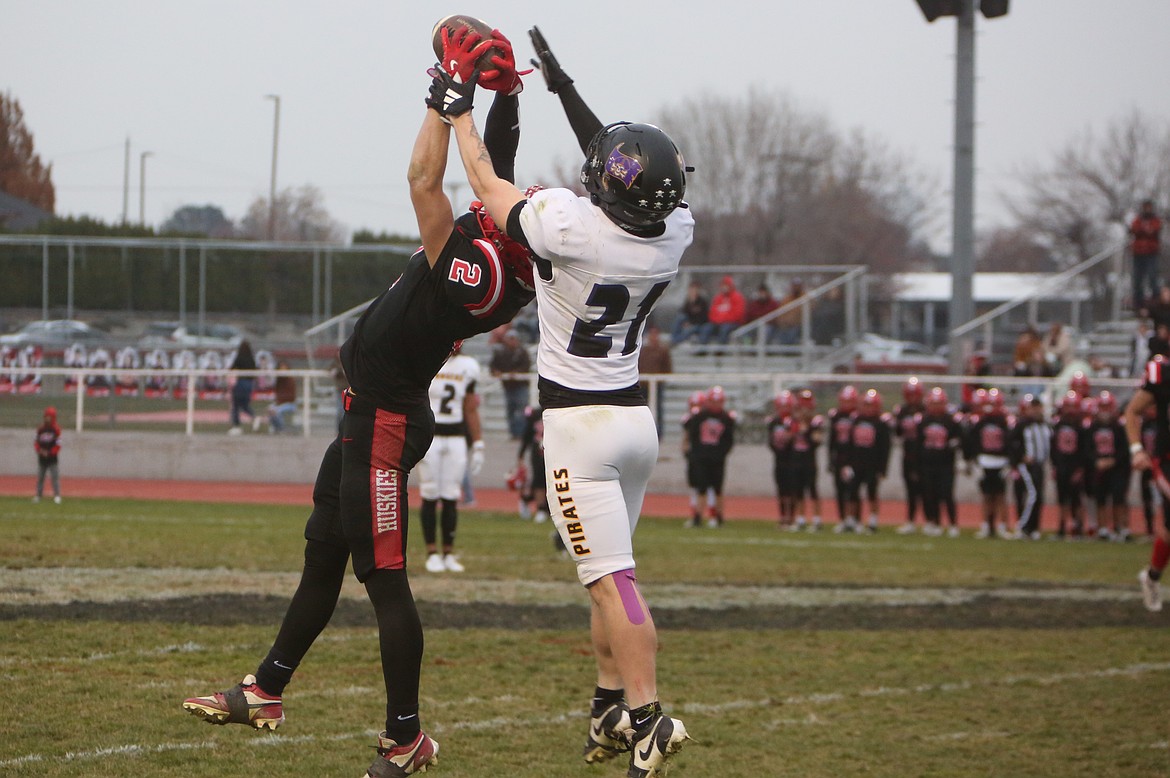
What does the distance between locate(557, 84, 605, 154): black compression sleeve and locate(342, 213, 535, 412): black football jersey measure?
0.62m

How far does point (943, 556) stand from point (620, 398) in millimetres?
9989

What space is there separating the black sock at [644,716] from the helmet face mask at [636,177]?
1.60m

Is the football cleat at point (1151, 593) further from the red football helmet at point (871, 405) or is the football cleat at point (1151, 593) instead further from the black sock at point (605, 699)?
the red football helmet at point (871, 405)

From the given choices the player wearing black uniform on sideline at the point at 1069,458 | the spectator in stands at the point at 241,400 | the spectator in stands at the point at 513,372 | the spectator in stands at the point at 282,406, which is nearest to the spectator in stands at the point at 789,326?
the spectator in stands at the point at 513,372

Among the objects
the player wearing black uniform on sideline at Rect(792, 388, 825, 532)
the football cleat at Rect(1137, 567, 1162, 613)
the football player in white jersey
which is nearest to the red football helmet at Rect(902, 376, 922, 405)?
the player wearing black uniform on sideline at Rect(792, 388, 825, 532)

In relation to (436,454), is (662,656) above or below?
below

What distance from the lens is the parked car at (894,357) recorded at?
24266 millimetres

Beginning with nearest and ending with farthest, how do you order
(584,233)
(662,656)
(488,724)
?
(584,233) → (488,724) → (662,656)

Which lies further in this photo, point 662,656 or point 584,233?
point 662,656

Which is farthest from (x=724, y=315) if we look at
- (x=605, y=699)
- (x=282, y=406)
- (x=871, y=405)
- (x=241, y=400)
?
(x=605, y=699)

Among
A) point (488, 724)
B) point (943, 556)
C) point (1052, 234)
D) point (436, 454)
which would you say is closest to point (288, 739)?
point (488, 724)

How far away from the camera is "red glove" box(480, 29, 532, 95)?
15.0ft

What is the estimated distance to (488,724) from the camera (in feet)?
19.2

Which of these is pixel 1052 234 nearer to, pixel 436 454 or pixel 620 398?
pixel 436 454
